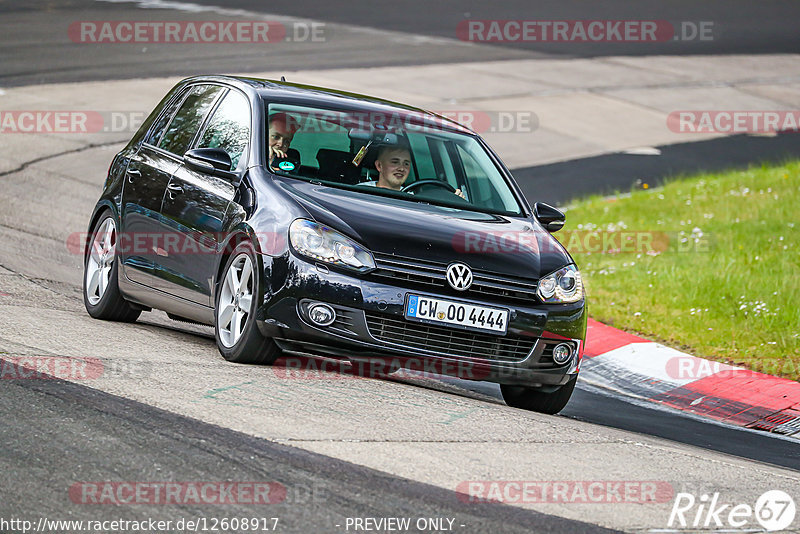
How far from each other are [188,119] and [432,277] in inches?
105

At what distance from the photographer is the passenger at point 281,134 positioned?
7.90 m

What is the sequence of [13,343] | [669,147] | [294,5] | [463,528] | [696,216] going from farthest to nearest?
1. [294,5]
2. [669,147]
3. [696,216]
4. [13,343]
5. [463,528]

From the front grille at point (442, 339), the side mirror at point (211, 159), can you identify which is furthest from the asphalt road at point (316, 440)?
the side mirror at point (211, 159)

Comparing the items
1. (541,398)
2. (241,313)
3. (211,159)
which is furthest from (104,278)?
(541,398)

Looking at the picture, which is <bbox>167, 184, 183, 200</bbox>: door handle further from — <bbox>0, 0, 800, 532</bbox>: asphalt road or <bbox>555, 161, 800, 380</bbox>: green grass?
<bbox>555, 161, 800, 380</bbox>: green grass

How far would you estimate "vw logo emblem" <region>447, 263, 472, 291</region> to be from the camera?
6.98m

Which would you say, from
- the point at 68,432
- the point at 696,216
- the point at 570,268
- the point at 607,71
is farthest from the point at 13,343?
the point at 607,71

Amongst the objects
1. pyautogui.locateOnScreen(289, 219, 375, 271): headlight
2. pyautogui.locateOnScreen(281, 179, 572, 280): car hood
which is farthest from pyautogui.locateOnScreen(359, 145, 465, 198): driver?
pyautogui.locateOnScreen(289, 219, 375, 271): headlight

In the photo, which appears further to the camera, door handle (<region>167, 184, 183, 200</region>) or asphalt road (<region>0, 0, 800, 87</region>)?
asphalt road (<region>0, 0, 800, 87</region>)

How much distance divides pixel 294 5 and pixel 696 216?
2063 cm

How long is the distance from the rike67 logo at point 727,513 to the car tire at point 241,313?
8.49 ft

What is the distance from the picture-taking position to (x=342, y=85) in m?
22.3

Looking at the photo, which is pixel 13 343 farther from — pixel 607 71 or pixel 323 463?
pixel 607 71

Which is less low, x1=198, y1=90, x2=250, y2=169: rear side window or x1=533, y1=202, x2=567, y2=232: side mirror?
x1=198, y1=90, x2=250, y2=169: rear side window
